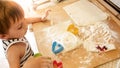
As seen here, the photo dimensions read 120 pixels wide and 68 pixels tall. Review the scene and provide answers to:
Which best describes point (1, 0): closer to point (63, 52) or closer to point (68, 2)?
point (63, 52)

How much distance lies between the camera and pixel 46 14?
4.25ft

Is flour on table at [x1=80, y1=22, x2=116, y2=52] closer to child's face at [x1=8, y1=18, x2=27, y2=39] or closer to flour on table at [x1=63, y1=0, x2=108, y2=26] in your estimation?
flour on table at [x1=63, y1=0, x2=108, y2=26]

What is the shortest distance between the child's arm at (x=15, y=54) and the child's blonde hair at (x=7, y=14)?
102 millimetres

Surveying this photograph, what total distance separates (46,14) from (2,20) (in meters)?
0.46

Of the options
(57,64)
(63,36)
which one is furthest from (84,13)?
(57,64)

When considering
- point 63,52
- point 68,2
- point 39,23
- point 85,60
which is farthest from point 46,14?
point 85,60

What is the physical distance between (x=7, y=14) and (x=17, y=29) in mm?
95

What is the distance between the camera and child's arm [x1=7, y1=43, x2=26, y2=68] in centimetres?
93

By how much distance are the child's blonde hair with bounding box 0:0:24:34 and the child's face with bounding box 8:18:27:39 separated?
0.02 metres

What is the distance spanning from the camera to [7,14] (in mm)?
869

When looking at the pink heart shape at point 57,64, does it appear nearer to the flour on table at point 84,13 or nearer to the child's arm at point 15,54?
the child's arm at point 15,54

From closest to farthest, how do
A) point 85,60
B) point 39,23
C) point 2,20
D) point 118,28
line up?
point 2,20
point 85,60
point 118,28
point 39,23

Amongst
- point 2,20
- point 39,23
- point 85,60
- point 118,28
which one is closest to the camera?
point 2,20

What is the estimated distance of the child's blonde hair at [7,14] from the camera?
0.86 metres
